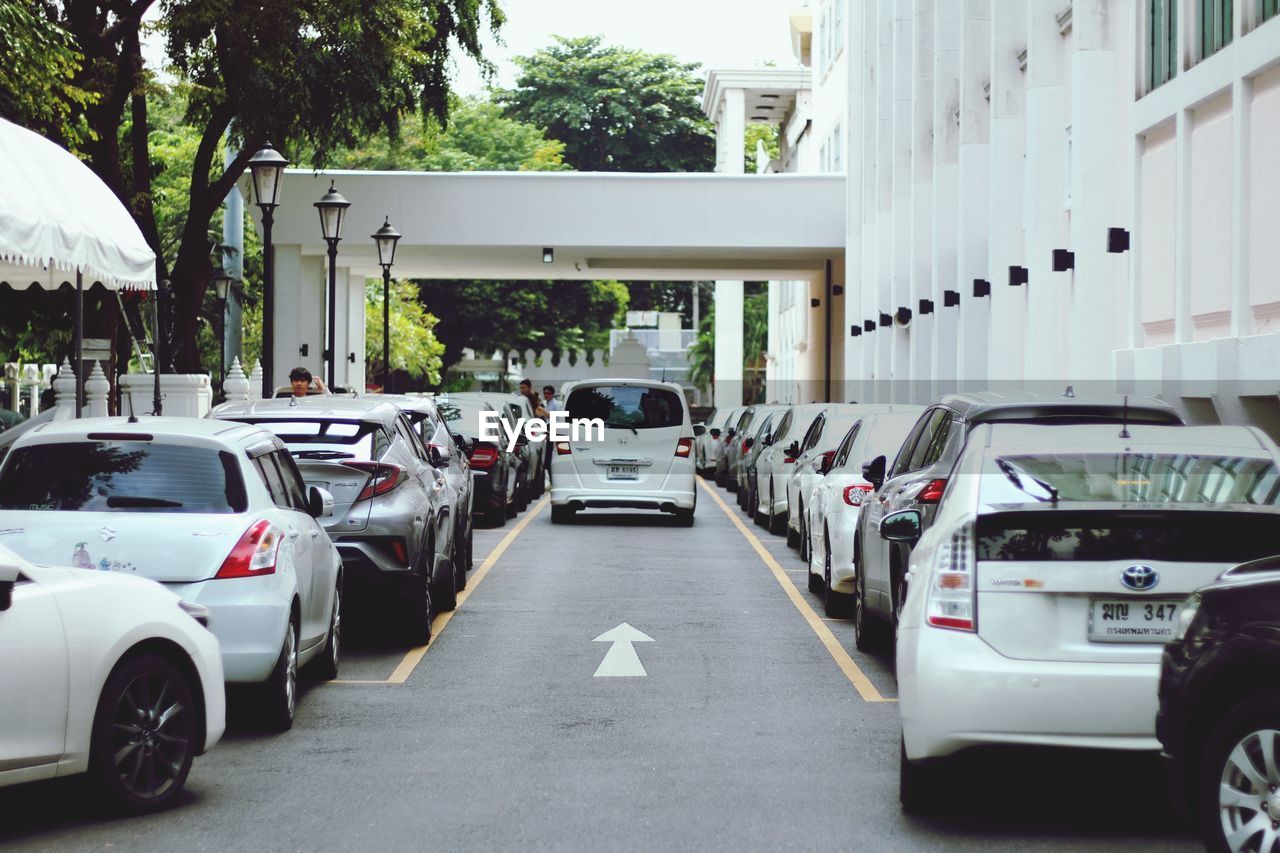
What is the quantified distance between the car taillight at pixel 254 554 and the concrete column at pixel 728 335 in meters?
48.1

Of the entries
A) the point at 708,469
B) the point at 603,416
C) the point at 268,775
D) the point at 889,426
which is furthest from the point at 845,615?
the point at 708,469

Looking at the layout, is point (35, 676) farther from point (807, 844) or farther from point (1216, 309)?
point (1216, 309)

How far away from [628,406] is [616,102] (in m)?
54.7

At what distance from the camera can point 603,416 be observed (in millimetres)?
23188

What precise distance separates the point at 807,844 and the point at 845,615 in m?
7.45

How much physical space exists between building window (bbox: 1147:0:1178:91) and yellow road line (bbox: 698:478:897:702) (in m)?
6.04

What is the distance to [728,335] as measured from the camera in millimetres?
58906

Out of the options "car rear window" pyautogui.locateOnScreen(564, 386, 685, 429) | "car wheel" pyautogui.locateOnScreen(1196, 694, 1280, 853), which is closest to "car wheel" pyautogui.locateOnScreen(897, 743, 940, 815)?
"car wheel" pyautogui.locateOnScreen(1196, 694, 1280, 853)

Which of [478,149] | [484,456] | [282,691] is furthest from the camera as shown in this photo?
[478,149]

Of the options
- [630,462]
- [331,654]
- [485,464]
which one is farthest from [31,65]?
[331,654]

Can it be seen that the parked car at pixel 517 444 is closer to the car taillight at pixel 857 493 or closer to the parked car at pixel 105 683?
the car taillight at pixel 857 493

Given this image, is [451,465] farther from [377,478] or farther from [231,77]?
[231,77]

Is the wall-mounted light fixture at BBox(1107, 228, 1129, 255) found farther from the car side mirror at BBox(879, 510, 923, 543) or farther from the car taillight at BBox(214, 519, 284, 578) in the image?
the car taillight at BBox(214, 519, 284, 578)

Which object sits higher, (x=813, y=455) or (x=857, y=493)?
(x=813, y=455)
